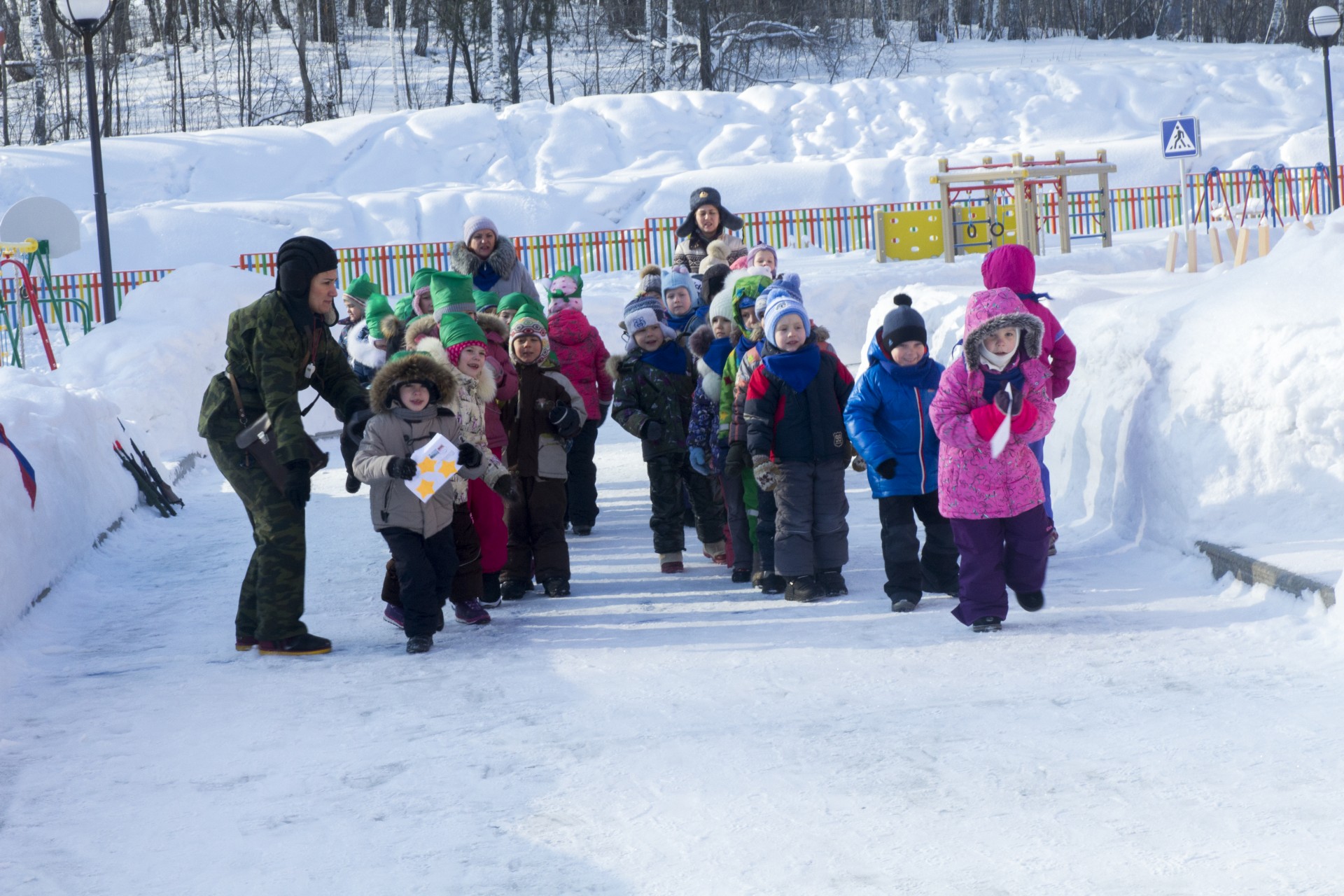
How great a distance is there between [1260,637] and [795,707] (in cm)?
169

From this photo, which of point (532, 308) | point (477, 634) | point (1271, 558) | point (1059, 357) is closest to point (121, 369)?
point (532, 308)

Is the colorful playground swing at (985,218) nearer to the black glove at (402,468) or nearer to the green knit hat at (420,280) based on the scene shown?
the green knit hat at (420,280)

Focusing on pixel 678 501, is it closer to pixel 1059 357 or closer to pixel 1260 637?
pixel 1059 357

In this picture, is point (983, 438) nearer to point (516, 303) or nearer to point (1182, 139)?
point (516, 303)

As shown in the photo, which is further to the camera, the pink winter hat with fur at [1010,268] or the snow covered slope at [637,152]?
the snow covered slope at [637,152]

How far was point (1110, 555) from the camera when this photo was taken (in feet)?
20.8

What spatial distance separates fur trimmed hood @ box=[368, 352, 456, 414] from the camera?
539cm

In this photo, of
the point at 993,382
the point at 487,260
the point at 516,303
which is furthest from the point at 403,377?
the point at 487,260

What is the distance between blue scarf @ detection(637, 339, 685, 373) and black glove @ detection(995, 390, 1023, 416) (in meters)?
2.27

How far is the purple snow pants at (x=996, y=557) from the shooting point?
205 inches

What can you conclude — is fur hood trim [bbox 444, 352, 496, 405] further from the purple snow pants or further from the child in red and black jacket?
A: the purple snow pants

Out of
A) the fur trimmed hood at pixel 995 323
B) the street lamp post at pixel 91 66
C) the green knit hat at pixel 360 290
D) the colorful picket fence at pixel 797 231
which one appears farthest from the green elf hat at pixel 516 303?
the colorful picket fence at pixel 797 231

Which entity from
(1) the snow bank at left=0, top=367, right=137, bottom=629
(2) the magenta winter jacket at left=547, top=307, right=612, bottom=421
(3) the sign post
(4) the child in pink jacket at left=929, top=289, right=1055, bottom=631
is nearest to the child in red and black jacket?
(4) the child in pink jacket at left=929, top=289, right=1055, bottom=631

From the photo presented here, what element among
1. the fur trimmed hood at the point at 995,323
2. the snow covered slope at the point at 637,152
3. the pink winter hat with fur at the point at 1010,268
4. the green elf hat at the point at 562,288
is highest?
the snow covered slope at the point at 637,152
